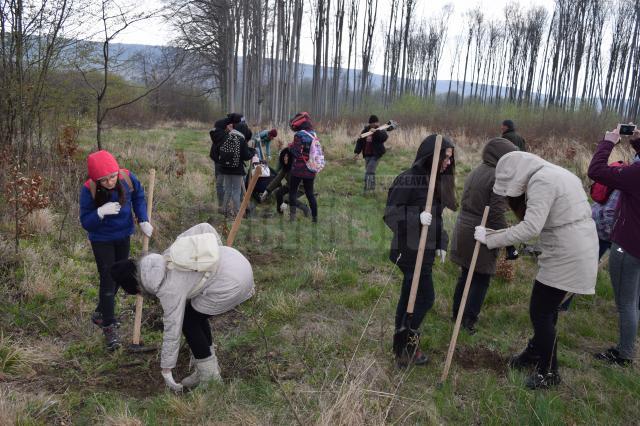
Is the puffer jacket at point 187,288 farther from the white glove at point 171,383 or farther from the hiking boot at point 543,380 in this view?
the hiking boot at point 543,380

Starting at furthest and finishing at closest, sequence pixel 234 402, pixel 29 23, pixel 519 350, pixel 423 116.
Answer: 1. pixel 423 116
2. pixel 29 23
3. pixel 519 350
4. pixel 234 402

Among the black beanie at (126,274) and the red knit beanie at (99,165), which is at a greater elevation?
the red knit beanie at (99,165)

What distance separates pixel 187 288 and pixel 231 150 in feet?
15.5

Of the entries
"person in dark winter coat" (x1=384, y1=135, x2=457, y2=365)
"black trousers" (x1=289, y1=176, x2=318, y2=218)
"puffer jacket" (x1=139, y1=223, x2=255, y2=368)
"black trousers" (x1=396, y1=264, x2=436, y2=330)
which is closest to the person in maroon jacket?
"person in dark winter coat" (x1=384, y1=135, x2=457, y2=365)

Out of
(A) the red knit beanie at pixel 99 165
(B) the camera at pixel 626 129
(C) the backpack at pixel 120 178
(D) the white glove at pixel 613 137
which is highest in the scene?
(B) the camera at pixel 626 129

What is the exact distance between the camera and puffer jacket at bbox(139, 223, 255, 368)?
2.84 meters

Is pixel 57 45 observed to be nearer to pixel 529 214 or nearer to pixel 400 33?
pixel 529 214

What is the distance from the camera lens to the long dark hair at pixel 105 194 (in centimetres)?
367

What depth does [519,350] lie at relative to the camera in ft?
13.5

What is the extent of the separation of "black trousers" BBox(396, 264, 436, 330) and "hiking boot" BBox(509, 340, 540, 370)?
2.87ft

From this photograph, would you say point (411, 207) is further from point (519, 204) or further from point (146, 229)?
point (146, 229)

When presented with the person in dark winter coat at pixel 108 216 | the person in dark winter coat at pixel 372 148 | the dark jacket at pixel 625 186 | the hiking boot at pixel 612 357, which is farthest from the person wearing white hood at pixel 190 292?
the person in dark winter coat at pixel 372 148

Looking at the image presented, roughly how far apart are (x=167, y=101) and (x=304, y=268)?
1169 inches

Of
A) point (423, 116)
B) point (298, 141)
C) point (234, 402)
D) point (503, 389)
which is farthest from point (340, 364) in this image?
point (423, 116)
